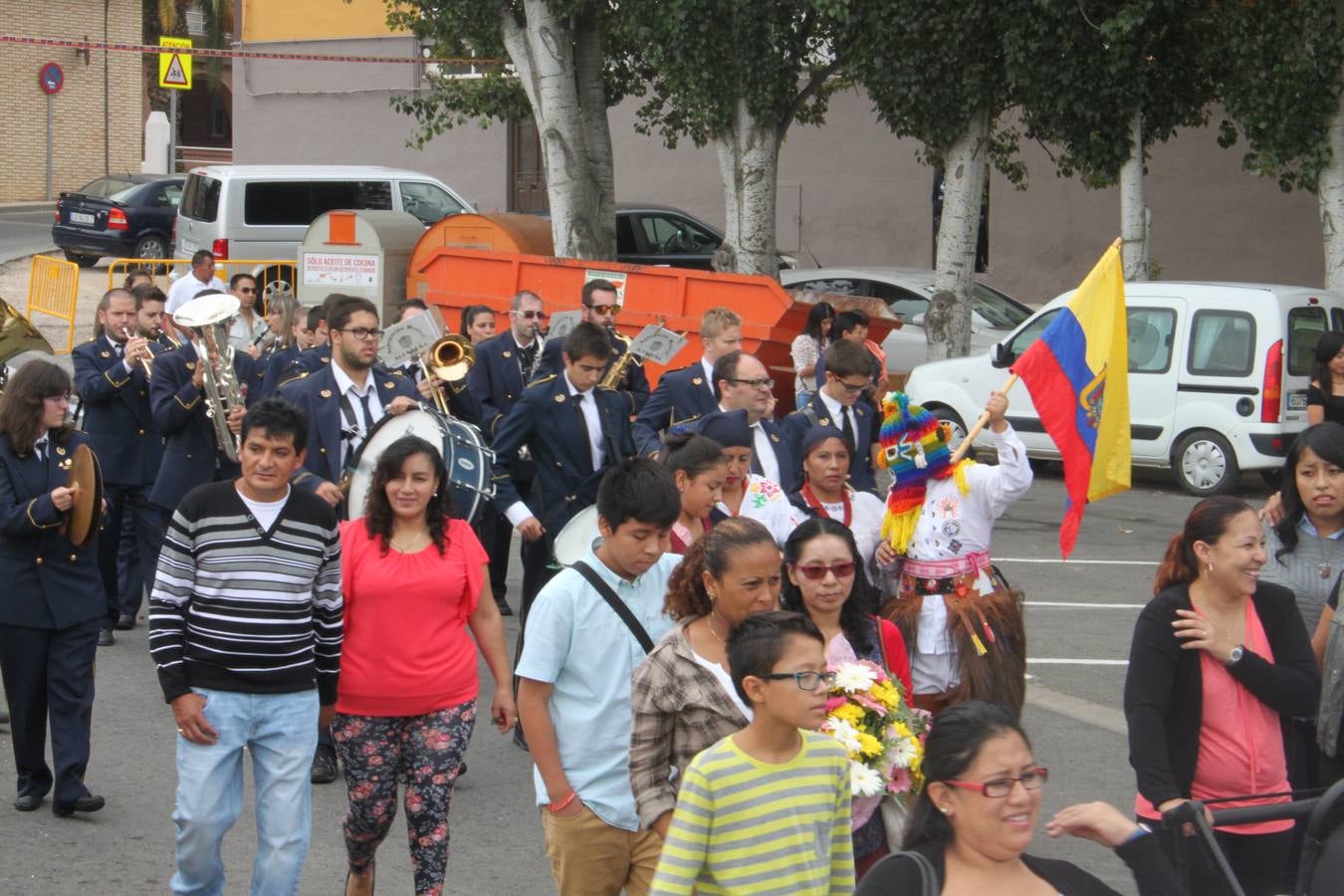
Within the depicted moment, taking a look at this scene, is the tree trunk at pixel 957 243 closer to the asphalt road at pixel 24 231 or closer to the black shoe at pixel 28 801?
the black shoe at pixel 28 801

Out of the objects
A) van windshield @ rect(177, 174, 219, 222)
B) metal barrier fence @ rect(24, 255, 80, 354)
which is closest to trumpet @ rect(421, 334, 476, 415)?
van windshield @ rect(177, 174, 219, 222)

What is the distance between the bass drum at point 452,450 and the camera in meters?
6.82

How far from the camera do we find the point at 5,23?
39.9m

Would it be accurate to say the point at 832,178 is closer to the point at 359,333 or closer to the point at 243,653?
the point at 359,333

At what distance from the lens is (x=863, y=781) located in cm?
420

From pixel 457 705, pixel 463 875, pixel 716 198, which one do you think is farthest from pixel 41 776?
pixel 716 198

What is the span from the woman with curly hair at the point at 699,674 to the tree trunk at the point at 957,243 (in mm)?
14069

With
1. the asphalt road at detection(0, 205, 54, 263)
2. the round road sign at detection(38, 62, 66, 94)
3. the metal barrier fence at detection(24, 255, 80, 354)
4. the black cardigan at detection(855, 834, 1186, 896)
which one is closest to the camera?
the black cardigan at detection(855, 834, 1186, 896)

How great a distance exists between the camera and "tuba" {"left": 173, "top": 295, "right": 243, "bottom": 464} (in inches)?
303

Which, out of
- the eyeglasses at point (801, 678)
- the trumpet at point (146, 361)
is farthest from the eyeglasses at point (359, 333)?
the eyeglasses at point (801, 678)

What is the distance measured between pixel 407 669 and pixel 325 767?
211 centimetres

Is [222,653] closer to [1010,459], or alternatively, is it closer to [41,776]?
[41,776]

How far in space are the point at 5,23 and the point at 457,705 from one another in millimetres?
38962

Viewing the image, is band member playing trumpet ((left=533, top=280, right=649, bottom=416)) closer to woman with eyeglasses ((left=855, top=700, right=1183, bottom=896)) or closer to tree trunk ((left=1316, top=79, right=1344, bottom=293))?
woman with eyeglasses ((left=855, top=700, right=1183, bottom=896))
